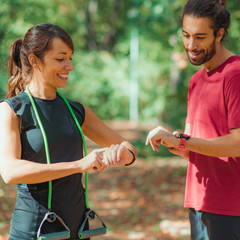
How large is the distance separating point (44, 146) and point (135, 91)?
17939mm

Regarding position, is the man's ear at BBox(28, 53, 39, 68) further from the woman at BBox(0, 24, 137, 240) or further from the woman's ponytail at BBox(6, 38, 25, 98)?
the woman's ponytail at BBox(6, 38, 25, 98)

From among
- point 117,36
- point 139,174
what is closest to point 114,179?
point 139,174

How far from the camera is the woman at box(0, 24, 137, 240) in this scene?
219 cm

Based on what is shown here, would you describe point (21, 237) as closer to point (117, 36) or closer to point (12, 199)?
point (12, 199)

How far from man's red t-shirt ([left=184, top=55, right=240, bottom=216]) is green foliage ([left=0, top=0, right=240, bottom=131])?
158 inches

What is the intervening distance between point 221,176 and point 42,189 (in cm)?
110

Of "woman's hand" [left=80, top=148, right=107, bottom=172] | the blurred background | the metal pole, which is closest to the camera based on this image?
"woman's hand" [left=80, top=148, right=107, bottom=172]

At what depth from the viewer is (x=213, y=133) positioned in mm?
2555

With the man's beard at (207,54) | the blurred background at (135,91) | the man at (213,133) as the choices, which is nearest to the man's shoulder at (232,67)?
the man at (213,133)

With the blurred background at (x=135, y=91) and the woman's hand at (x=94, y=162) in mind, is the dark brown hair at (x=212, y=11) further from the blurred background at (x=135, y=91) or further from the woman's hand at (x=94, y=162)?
the blurred background at (x=135, y=91)

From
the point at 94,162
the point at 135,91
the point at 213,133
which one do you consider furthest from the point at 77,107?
the point at 135,91

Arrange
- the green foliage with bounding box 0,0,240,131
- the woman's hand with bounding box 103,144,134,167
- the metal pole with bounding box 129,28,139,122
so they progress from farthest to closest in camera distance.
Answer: the metal pole with bounding box 129,28,139,122 < the green foliage with bounding box 0,0,240,131 < the woman's hand with bounding box 103,144,134,167

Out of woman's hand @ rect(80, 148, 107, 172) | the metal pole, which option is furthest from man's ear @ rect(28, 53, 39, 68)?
the metal pole

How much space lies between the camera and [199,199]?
2.63 m
